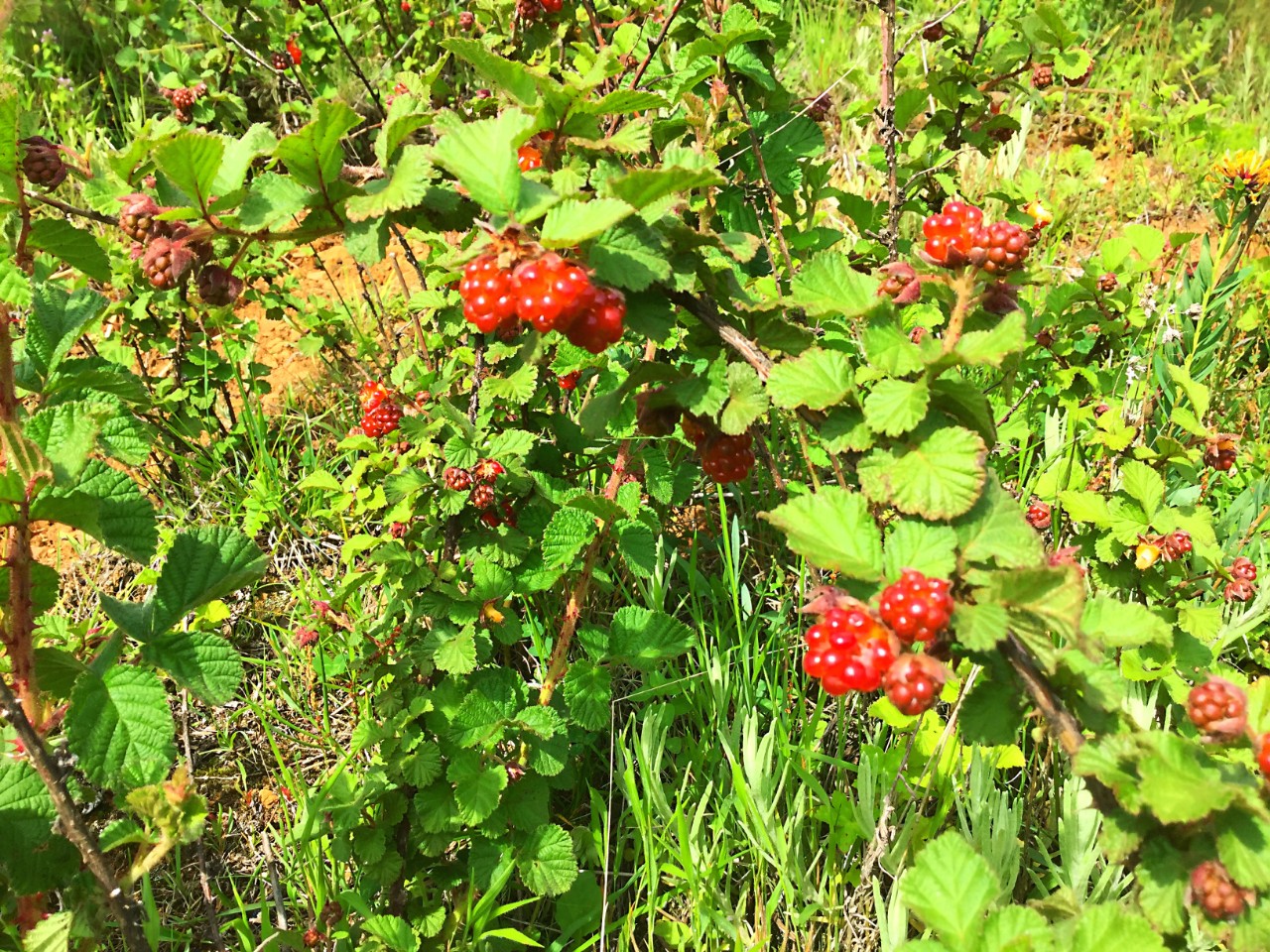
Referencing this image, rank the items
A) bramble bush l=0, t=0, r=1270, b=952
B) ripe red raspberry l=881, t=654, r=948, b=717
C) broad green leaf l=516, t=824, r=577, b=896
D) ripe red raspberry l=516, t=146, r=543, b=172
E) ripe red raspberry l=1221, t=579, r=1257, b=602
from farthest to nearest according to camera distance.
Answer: ripe red raspberry l=1221, t=579, r=1257, b=602 < broad green leaf l=516, t=824, r=577, b=896 < ripe red raspberry l=516, t=146, r=543, b=172 < bramble bush l=0, t=0, r=1270, b=952 < ripe red raspberry l=881, t=654, r=948, b=717

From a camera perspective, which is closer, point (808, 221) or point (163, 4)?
point (808, 221)

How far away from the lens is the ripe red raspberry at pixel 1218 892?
0.96 m

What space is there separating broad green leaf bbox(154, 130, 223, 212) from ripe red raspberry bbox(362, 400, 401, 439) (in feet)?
3.39

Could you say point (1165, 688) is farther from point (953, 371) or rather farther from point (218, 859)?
point (218, 859)

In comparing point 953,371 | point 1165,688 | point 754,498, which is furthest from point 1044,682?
point 754,498

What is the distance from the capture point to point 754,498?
280 cm

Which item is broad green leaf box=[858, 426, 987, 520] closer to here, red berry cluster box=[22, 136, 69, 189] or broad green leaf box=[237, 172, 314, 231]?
broad green leaf box=[237, 172, 314, 231]

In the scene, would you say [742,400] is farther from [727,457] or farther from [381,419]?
[381,419]

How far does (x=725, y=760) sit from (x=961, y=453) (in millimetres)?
1160

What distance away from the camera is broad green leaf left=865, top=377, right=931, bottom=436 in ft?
3.68

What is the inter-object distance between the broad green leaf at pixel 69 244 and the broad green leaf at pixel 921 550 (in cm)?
116

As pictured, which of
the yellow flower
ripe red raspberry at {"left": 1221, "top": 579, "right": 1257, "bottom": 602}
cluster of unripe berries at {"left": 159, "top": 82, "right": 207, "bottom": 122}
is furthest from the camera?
cluster of unripe berries at {"left": 159, "top": 82, "right": 207, "bottom": 122}

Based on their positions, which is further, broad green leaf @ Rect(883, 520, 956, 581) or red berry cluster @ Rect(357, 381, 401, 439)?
red berry cluster @ Rect(357, 381, 401, 439)

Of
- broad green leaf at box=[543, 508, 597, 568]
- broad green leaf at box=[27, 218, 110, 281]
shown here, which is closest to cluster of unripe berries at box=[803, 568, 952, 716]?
broad green leaf at box=[543, 508, 597, 568]
